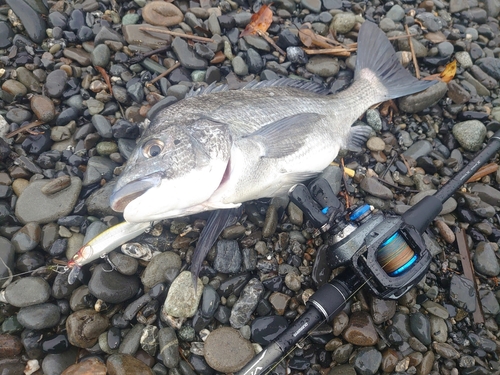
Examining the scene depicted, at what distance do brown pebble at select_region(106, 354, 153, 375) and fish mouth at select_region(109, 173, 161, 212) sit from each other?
1.32 meters

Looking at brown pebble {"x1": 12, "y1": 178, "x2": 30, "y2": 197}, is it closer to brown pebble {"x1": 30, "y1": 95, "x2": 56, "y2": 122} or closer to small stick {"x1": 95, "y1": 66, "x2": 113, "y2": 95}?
brown pebble {"x1": 30, "y1": 95, "x2": 56, "y2": 122}

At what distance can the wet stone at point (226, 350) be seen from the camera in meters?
2.67

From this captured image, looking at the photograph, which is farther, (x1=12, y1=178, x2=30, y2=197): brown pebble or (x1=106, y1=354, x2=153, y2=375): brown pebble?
(x1=12, y1=178, x2=30, y2=197): brown pebble

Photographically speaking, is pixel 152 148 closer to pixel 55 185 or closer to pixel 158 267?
pixel 158 267

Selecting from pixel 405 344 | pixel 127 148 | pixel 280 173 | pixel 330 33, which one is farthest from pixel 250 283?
pixel 330 33

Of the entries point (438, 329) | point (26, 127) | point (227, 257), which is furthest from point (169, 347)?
point (26, 127)

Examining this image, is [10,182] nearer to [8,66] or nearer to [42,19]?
[8,66]

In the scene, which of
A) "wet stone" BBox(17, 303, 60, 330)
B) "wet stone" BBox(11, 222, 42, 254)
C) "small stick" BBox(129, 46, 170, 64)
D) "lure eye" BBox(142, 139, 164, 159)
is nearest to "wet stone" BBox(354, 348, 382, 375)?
"lure eye" BBox(142, 139, 164, 159)

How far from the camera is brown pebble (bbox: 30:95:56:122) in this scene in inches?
137

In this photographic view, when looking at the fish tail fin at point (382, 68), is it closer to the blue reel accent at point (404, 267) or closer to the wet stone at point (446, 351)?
the blue reel accent at point (404, 267)

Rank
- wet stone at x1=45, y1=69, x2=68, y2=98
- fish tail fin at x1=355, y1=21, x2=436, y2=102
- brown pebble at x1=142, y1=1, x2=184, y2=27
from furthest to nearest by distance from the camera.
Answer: brown pebble at x1=142, y1=1, x2=184, y2=27 < fish tail fin at x1=355, y1=21, x2=436, y2=102 < wet stone at x1=45, y1=69, x2=68, y2=98

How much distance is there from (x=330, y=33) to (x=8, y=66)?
405 cm

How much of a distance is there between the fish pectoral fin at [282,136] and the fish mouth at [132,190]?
948 millimetres

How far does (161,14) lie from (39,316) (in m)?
3.65
